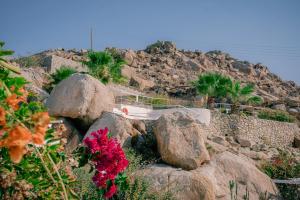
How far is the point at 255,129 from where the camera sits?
26.6 meters

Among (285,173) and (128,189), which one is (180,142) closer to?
(128,189)

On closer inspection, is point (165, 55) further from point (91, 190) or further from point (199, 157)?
point (91, 190)

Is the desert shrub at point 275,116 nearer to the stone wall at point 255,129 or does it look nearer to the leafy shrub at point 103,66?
the stone wall at point 255,129

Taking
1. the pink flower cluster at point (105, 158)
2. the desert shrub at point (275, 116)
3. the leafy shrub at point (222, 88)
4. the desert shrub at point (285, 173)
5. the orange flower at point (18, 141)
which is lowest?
the desert shrub at point (285, 173)

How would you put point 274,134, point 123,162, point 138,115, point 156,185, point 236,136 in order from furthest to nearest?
point 274,134, point 236,136, point 138,115, point 156,185, point 123,162

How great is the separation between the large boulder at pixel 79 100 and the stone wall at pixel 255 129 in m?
10.4

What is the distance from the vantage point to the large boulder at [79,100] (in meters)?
13.6

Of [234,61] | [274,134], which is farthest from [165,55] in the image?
[274,134]

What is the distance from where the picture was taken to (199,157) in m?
11.2

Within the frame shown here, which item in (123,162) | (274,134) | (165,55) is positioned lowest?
(274,134)

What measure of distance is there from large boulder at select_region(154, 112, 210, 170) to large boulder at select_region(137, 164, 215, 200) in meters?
1.59

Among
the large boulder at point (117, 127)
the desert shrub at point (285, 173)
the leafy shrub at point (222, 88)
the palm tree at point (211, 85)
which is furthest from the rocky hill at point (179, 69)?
the desert shrub at point (285, 173)

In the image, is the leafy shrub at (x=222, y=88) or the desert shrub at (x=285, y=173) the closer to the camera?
the desert shrub at (x=285, y=173)

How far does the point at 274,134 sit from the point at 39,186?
2798 cm
